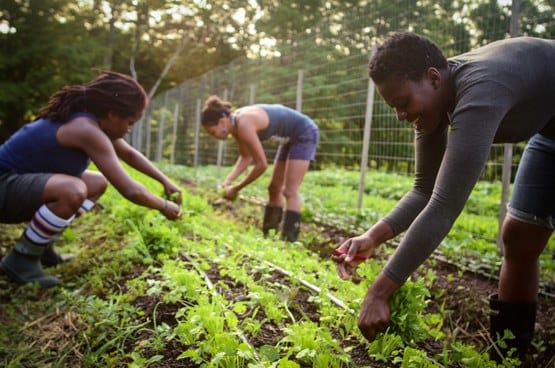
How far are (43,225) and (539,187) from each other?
3.09m

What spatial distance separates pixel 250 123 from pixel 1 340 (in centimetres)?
278

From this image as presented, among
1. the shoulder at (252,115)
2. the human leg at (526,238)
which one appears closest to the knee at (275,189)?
the shoulder at (252,115)

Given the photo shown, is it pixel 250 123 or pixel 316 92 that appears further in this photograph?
pixel 316 92

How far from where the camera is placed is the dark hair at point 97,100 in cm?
333

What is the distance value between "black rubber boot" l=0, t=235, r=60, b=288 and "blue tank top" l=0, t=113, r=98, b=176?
1.70 ft

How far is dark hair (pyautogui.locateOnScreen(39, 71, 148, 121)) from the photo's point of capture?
10.9 feet

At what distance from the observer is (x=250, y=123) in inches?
181

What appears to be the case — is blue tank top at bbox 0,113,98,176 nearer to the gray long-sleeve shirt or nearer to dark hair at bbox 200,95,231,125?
dark hair at bbox 200,95,231,125

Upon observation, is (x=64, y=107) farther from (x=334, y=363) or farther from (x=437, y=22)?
(x=437, y=22)

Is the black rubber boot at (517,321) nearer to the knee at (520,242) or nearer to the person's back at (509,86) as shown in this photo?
the knee at (520,242)

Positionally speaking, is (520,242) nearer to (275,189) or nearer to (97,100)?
(97,100)

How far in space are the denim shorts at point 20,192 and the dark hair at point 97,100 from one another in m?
0.45

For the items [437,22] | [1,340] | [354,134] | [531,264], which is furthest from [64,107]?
[354,134]

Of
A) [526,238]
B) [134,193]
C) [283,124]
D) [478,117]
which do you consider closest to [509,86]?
[478,117]
